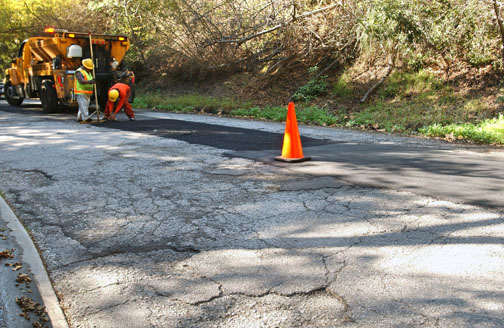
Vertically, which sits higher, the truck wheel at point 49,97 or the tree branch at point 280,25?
the tree branch at point 280,25

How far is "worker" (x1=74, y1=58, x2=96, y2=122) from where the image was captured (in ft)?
38.2

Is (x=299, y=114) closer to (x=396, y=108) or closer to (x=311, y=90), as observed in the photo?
(x=396, y=108)

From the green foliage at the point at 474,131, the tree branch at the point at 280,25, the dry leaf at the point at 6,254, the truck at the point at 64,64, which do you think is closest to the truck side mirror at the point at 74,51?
the truck at the point at 64,64

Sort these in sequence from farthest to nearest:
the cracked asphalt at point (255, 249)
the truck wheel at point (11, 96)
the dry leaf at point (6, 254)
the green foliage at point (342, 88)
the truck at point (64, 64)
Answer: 1. the truck wheel at point (11, 96)
2. the green foliage at point (342, 88)
3. the truck at point (64, 64)
4. the dry leaf at point (6, 254)
5. the cracked asphalt at point (255, 249)

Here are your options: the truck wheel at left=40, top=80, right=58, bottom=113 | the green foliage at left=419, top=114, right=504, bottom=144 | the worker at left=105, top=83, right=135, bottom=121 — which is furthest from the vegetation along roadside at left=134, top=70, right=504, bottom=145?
the truck wheel at left=40, top=80, right=58, bottom=113

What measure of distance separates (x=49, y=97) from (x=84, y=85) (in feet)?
10.7

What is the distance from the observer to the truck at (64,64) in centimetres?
1377

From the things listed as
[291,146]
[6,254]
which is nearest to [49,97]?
[291,146]

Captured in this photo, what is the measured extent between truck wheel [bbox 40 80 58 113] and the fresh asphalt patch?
11.7 feet

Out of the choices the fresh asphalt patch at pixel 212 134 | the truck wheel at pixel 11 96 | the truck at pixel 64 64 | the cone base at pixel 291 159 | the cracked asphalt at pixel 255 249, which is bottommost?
the cracked asphalt at pixel 255 249

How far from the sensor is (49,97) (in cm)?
1446

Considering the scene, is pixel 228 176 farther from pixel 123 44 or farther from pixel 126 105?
pixel 123 44

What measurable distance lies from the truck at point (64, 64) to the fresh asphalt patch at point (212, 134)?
298 cm

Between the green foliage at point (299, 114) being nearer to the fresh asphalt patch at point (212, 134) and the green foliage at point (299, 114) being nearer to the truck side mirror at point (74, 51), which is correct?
the fresh asphalt patch at point (212, 134)
